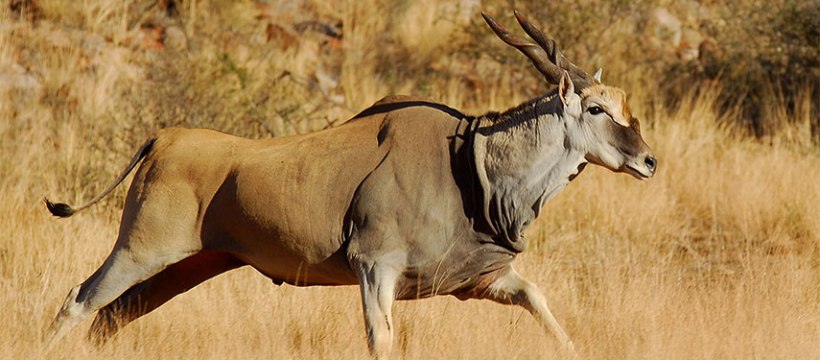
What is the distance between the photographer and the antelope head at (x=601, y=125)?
7316mm

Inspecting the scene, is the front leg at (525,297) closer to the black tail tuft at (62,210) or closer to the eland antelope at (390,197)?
the eland antelope at (390,197)

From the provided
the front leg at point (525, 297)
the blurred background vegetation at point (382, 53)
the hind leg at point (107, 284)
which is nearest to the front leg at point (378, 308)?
the front leg at point (525, 297)

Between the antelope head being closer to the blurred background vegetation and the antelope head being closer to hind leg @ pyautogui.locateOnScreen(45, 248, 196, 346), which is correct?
hind leg @ pyautogui.locateOnScreen(45, 248, 196, 346)

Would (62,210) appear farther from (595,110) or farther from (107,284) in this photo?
(595,110)

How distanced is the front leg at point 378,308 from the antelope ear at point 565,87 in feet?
A: 4.17

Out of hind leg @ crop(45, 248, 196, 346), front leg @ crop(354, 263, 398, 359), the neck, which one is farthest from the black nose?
hind leg @ crop(45, 248, 196, 346)

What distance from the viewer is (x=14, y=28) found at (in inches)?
590

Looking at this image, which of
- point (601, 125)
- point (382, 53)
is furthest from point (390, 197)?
point (382, 53)

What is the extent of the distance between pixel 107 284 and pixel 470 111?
764 centimetres

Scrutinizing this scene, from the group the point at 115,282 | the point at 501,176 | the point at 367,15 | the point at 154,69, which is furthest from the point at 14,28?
the point at 501,176

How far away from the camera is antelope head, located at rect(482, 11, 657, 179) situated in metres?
7.32

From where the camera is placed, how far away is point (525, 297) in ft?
25.2

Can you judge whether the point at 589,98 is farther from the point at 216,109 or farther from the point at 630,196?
the point at 216,109

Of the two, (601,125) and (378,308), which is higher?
(601,125)
